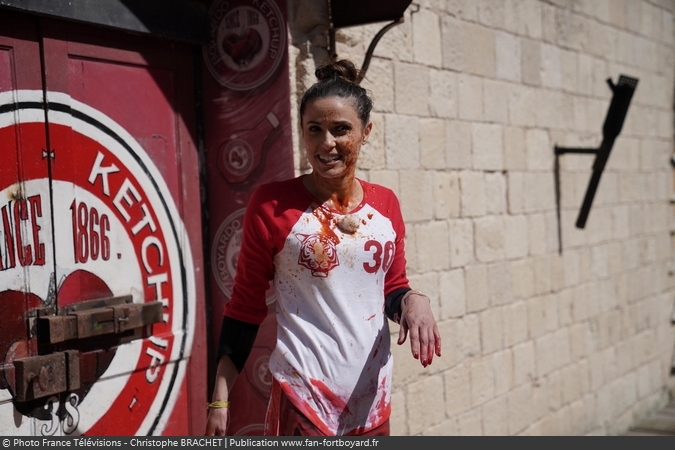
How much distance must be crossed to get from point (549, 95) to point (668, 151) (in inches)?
101

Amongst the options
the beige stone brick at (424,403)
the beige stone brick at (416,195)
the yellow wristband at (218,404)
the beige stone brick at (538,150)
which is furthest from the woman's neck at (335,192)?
the beige stone brick at (538,150)

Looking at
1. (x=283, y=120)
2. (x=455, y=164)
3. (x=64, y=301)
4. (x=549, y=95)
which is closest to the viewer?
(x=64, y=301)

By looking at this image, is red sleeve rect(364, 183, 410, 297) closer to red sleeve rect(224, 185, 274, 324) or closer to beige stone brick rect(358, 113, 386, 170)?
red sleeve rect(224, 185, 274, 324)

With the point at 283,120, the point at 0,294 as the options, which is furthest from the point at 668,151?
the point at 0,294

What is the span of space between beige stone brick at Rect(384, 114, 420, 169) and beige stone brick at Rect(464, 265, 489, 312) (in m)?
0.80

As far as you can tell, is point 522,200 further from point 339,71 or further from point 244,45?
point 339,71

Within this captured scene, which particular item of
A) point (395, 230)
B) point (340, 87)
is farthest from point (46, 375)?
point (340, 87)

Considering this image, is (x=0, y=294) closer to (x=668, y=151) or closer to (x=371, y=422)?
(x=371, y=422)

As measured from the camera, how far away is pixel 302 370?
2.38 meters

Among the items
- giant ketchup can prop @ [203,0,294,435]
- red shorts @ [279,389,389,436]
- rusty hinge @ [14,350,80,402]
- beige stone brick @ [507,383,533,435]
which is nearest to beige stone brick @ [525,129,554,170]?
beige stone brick @ [507,383,533,435]

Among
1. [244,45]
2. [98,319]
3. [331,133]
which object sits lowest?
[98,319]

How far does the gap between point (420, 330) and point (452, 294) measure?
2.14 metres

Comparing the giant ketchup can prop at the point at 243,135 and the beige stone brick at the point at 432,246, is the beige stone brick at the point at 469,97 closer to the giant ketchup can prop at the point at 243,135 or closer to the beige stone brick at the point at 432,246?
the beige stone brick at the point at 432,246

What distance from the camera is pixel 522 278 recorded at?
517 cm
